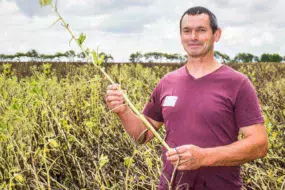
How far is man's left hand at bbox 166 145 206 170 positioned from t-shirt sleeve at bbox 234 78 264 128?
0.86ft

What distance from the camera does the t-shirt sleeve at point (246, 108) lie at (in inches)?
63.2

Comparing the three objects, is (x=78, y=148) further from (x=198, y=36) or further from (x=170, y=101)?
(x=198, y=36)

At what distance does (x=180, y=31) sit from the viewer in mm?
1902

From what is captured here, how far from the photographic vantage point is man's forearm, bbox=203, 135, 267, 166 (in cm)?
151

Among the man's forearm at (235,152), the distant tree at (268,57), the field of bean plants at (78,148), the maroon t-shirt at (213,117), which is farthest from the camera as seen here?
the distant tree at (268,57)

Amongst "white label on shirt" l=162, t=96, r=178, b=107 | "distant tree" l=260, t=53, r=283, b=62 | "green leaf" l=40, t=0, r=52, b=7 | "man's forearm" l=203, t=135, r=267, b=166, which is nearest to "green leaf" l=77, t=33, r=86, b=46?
"green leaf" l=40, t=0, r=52, b=7

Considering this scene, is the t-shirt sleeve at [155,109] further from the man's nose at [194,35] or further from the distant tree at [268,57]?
the distant tree at [268,57]

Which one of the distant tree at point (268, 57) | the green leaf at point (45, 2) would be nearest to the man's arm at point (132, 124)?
the green leaf at point (45, 2)

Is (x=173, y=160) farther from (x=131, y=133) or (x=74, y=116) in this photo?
(x=74, y=116)

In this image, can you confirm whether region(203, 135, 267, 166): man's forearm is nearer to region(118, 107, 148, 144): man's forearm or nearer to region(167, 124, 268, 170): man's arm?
region(167, 124, 268, 170): man's arm

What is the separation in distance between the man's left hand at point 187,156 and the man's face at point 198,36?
517 millimetres

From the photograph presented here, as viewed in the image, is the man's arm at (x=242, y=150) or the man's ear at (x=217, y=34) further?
the man's ear at (x=217, y=34)

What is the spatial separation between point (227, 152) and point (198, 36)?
0.55m

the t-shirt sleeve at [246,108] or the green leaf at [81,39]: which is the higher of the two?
the green leaf at [81,39]
